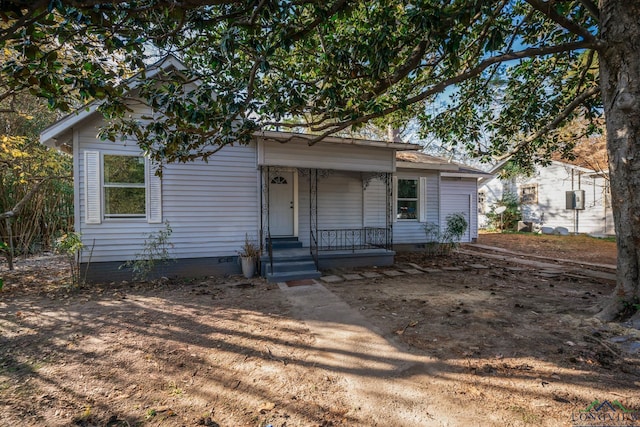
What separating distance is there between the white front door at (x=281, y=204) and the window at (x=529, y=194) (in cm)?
1704

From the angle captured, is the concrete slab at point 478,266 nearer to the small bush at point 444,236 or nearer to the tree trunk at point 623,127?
the small bush at point 444,236

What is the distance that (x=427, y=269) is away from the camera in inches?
315

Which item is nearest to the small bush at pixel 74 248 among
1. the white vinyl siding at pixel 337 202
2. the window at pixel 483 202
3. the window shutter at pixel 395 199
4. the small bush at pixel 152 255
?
the small bush at pixel 152 255

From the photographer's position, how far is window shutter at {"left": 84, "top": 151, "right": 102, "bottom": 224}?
6.48 m

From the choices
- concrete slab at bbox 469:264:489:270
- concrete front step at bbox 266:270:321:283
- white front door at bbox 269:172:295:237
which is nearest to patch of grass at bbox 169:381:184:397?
concrete front step at bbox 266:270:321:283

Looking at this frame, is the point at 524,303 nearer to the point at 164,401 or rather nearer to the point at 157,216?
the point at 164,401

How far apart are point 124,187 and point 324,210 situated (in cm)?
525

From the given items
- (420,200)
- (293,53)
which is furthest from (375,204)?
(293,53)

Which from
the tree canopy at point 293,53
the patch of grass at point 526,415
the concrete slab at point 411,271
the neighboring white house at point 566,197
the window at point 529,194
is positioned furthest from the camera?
the window at point 529,194

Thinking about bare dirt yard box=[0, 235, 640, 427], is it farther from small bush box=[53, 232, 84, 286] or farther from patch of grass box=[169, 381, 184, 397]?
small bush box=[53, 232, 84, 286]

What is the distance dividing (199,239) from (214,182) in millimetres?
1495

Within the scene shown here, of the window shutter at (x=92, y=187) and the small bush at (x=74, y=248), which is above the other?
the window shutter at (x=92, y=187)

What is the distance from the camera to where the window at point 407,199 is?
1049cm

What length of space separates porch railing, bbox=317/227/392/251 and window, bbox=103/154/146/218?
480 cm
